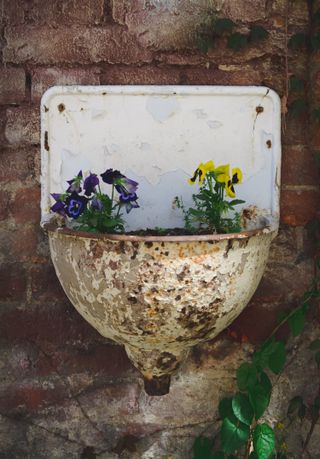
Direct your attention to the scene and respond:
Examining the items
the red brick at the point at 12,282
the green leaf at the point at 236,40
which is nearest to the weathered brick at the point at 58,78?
the green leaf at the point at 236,40

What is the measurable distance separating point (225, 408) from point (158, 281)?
21.9 inches

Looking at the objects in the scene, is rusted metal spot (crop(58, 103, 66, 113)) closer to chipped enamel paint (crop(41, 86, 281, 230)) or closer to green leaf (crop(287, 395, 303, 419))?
chipped enamel paint (crop(41, 86, 281, 230))

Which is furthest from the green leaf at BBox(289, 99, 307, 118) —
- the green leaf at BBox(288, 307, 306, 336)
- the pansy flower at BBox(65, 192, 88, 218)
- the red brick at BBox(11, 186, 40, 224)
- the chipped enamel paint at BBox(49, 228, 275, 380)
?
the red brick at BBox(11, 186, 40, 224)

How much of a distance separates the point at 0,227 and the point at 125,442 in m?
0.74

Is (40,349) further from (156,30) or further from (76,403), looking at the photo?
(156,30)

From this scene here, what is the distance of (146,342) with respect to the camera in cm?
160

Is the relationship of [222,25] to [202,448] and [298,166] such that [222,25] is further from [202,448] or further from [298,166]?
[202,448]

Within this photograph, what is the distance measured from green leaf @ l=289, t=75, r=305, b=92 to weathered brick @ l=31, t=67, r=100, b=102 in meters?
0.54

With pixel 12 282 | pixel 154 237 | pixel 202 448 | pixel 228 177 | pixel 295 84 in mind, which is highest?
pixel 295 84

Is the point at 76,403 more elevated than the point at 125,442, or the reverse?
the point at 76,403

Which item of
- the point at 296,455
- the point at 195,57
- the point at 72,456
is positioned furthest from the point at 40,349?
the point at 195,57

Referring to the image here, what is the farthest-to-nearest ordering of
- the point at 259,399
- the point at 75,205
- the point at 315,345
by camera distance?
1. the point at 315,345
2. the point at 259,399
3. the point at 75,205

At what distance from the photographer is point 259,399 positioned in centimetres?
168

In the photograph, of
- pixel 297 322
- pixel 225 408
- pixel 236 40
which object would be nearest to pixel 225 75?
pixel 236 40
